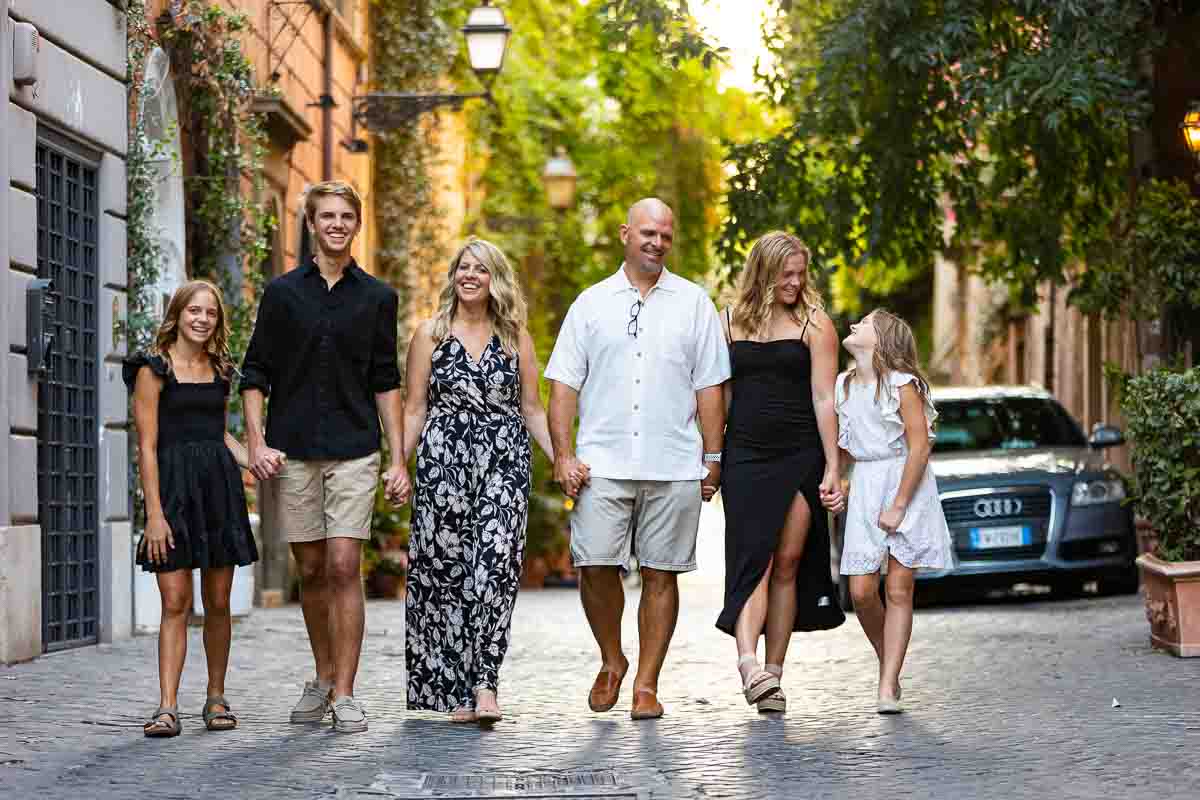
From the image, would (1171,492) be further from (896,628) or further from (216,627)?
(216,627)

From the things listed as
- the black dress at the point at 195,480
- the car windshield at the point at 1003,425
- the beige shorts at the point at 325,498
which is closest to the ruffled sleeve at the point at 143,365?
the black dress at the point at 195,480

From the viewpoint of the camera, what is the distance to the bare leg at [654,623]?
854cm

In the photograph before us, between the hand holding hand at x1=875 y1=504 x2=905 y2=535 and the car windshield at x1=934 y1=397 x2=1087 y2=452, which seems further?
the car windshield at x1=934 y1=397 x2=1087 y2=452

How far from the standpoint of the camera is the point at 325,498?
8.20 m

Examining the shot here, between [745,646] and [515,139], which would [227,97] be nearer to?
[745,646]

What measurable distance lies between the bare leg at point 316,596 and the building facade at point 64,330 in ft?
8.74

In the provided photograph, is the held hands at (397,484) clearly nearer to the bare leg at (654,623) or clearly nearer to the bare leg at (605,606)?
the bare leg at (605,606)

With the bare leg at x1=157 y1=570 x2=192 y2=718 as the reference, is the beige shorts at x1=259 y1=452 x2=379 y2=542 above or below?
above

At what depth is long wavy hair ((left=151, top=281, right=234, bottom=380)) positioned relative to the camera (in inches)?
328

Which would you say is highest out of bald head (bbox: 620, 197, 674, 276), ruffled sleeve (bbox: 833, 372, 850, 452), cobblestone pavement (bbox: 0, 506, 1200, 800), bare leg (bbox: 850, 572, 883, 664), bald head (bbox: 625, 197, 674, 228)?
bald head (bbox: 625, 197, 674, 228)

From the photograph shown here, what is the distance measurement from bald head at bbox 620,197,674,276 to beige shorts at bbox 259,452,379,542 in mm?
1363

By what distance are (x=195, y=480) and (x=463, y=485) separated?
3.44 ft

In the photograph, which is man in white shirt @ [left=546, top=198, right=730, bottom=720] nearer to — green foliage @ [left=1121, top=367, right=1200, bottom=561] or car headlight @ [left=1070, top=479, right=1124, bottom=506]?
green foliage @ [left=1121, top=367, right=1200, bottom=561]

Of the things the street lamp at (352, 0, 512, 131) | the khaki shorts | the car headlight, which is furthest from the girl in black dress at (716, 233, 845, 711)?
the street lamp at (352, 0, 512, 131)
